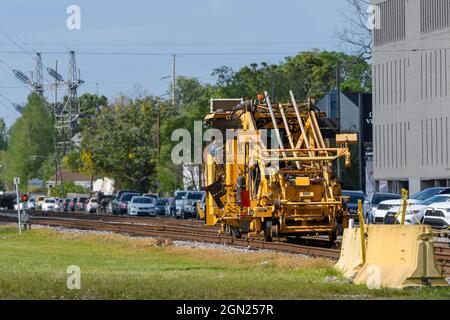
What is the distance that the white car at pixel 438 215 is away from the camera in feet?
123

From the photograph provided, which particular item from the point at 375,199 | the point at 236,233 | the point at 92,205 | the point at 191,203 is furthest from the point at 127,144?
the point at 236,233

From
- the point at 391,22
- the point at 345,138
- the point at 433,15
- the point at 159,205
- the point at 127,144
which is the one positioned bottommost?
the point at 159,205

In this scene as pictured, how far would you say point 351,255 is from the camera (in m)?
22.9

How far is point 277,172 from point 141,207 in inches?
2025

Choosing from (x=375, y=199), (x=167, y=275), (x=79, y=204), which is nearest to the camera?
(x=167, y=275)

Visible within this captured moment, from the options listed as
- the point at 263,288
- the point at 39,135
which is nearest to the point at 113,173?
the point at 39,135

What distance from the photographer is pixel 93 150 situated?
119 metres

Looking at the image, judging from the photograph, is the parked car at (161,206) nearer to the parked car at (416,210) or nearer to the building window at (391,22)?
the building window at (391,22)

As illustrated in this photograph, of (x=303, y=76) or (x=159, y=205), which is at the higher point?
(x=303, y=76)

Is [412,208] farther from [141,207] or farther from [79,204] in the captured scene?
[79,204]

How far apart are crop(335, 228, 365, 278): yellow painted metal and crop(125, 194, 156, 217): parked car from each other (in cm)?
5921

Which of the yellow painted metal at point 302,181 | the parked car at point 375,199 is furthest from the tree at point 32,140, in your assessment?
the yellow painted metal at point 302,181

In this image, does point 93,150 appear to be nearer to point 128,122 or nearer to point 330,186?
point 128,122

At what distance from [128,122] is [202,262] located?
91408 millimetres
